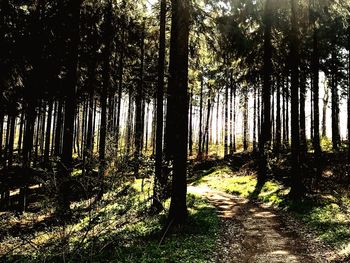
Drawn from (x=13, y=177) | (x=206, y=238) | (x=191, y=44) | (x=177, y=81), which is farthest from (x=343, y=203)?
(x=13, y=177)

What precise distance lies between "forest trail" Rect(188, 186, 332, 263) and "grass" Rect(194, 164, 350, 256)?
62 centimetres

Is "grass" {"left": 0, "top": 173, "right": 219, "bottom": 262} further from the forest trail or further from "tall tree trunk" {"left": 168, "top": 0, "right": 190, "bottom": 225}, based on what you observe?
"tall tree trunk" {"left": 168, "top": 0, "right": 190, "bottom": 225}

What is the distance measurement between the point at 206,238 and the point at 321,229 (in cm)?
386

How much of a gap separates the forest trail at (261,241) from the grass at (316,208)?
62 centimetres

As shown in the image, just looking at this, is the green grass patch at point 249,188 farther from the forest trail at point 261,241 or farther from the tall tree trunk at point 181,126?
the tall tree trunk at point 181,126

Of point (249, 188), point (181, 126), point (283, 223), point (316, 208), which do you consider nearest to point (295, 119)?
point (316, 208)

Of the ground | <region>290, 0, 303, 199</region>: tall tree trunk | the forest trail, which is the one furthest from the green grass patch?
the forest trail

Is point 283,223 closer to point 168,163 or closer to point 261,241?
point 261,241

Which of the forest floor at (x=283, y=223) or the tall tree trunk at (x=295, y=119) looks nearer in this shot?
the forest floor at (x=283, y=223)

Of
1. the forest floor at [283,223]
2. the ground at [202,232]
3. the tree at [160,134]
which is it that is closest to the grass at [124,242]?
the ground at [202,232]

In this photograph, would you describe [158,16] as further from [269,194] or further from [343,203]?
[343,203]

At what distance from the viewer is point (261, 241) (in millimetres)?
9586

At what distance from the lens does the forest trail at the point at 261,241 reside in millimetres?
8273

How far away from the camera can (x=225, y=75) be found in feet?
119
